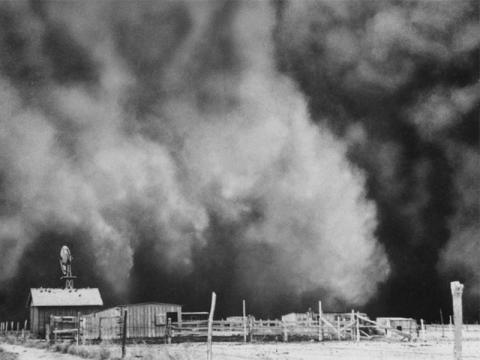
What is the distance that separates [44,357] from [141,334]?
2101cm

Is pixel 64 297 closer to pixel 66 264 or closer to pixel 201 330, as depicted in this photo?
pixel 66 264

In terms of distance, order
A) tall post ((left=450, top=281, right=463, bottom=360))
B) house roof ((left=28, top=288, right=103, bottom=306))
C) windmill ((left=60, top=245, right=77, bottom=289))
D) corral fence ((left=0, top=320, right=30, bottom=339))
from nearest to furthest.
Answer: tall post ((left=450, top=281, right=463, bottom=360))
corral fence ((left=0, top=320, right=30, bottom=339))
house roof ((left=28, top=288, right=103, bottom=306))
windmill ((left=60, top=245, right=77, bottom=289))

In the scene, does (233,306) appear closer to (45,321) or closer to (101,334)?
(45,321)

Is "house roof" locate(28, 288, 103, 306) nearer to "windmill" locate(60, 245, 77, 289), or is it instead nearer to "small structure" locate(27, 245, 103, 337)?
"small structure" locate(27, 245, 103, 337)

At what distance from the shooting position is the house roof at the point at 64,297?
59.1 metres

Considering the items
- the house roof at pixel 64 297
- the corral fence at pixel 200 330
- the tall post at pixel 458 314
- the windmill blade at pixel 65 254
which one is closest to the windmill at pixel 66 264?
the windmill blade at pixel 65 254

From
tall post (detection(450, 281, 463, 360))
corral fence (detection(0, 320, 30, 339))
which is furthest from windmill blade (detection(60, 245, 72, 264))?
tall post (detection(450, 281, 463, 360))

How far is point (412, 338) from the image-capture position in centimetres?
4659

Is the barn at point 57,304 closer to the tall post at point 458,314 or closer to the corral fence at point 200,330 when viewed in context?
the corral fence at point 200,330

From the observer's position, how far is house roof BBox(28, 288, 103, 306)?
5909 centimetres

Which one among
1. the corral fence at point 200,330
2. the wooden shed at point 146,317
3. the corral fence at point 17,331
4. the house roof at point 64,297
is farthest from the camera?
the house roof at point 64,297

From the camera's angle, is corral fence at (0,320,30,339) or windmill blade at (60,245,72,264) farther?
windmill blade at (60,245,72,264)

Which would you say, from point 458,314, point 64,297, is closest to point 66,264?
point 64,297

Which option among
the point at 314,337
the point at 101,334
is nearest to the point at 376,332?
the point at 314,337
